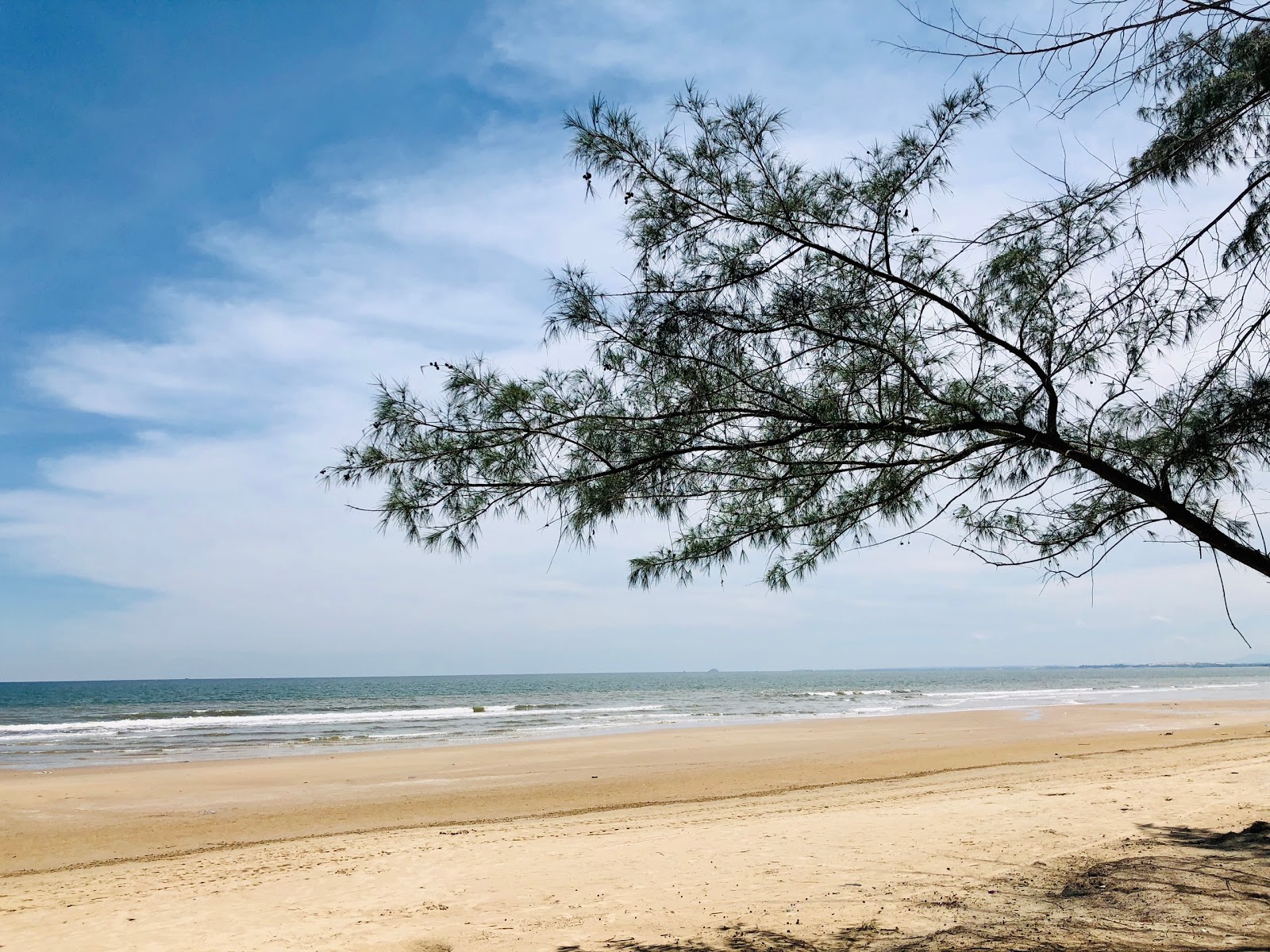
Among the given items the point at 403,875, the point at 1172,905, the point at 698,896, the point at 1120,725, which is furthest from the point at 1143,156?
the point at 1120,725

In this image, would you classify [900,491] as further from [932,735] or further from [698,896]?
[932,735]

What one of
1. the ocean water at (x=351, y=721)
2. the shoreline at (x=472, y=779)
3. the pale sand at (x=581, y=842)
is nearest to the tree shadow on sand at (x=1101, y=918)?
the pale sand at (x=581, y=842)

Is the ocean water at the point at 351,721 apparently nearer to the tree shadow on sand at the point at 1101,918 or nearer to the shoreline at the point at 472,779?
the shoreline at the point at 472,779

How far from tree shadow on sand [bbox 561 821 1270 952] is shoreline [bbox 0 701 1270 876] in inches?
253

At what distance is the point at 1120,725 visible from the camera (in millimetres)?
23266

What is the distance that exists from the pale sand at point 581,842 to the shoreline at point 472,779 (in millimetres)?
84

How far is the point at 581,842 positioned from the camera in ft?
27.7

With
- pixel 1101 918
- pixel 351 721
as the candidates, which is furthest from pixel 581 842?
pixel 351 721

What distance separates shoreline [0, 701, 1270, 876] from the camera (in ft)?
34.8

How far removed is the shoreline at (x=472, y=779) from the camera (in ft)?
34.8

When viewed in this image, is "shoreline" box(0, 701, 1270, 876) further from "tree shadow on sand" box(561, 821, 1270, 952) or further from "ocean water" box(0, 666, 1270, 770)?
"tree shadow on sand" box(561, 821, 1270, 952)

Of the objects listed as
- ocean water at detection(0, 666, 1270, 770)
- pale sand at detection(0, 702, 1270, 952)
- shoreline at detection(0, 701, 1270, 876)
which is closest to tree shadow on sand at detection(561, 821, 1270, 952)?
pale sand at detection(0, 702, 1270, 952)

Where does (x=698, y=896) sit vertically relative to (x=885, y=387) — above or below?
below

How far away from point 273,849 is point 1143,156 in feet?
30.7
